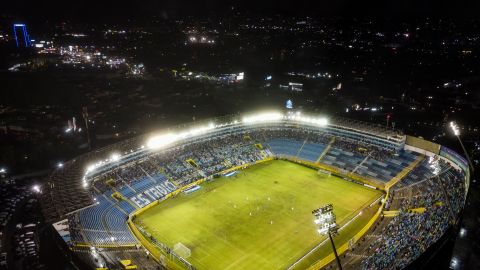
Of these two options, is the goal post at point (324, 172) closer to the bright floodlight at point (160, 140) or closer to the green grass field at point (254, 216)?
the green grass field at point (254, 216)

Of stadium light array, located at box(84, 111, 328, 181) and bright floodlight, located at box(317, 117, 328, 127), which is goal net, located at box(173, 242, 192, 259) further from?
bright floodlight, located at box(317, 117, 328, 127)

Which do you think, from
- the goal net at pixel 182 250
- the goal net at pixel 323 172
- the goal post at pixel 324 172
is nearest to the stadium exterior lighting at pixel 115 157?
the goal net at pixel 182 250

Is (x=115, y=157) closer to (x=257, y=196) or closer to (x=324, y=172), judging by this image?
(x=257, y=196)

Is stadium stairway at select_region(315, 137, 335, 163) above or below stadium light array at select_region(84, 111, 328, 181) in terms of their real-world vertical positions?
below

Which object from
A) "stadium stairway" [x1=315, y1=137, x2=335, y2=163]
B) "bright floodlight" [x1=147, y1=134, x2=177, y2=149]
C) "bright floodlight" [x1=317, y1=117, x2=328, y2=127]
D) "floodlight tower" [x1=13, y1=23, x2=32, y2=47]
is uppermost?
"floodlight tower" [x1=13, y1=23, x2=32, y2=47]

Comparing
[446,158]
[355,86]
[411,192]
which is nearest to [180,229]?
[411,192]

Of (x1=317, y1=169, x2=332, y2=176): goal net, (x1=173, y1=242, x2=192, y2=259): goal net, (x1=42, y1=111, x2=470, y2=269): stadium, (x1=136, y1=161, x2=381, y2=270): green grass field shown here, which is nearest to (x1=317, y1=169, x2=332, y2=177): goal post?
(x1=317, y1=169, x2=332, y2=176): goal net

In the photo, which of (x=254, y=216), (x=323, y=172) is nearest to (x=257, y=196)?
(x=254, y=216)
